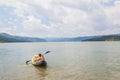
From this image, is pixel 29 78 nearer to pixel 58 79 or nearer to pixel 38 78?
pixel 38 78

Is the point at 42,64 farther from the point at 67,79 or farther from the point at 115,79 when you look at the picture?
the point at 115,79

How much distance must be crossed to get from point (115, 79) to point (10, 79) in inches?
600

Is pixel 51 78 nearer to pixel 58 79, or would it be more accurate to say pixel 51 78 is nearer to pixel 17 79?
pixel 58 79

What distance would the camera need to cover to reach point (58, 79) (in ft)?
106

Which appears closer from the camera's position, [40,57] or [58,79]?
[58,79]

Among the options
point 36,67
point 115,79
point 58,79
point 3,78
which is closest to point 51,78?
point 58,79

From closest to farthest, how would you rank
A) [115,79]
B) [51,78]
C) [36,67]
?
[115,79] < [51,78] < [36,67]

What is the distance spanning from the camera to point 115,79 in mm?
31203

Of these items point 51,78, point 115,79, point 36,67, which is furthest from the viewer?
point 36,67

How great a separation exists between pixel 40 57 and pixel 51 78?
15.1m

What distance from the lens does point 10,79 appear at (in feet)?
108

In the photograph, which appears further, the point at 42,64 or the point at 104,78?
the point at 42,64

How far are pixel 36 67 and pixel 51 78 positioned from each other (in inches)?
550

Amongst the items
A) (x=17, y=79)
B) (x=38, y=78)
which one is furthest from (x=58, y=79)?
(x=17, y=79)
